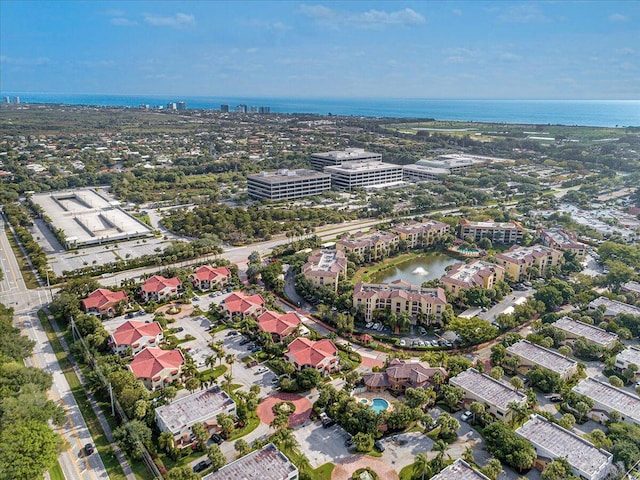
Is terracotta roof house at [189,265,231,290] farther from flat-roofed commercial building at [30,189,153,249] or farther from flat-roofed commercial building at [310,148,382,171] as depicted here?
flat-roofed commercial building at [310,148,382,171]

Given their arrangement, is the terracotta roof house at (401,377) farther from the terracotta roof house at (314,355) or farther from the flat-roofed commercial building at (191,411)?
the flat-roofed commercial building at (191,411)

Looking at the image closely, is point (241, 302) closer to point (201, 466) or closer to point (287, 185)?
point (201, 466)

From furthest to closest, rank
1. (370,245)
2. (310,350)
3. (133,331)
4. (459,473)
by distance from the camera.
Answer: (370,245) → (133,331) → (310,350) → (459,473)

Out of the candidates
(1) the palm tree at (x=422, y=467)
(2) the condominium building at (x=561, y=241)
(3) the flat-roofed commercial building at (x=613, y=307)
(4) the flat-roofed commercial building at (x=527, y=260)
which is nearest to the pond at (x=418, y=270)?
(4) the flat-roofed commercial building at (x=527, y=260)

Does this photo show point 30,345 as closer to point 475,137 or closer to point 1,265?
point 1,265

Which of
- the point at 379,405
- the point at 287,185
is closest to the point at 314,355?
the point at 379,405

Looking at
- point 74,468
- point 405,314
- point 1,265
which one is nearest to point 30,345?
point 74,468
